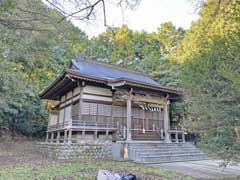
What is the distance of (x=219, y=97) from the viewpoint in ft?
16.5

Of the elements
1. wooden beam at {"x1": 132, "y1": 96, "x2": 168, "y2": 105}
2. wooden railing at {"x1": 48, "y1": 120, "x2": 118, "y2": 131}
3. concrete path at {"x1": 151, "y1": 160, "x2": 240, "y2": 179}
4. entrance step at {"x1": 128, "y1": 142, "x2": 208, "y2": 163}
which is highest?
wooden beam at {"x1": 132, "y1": 96, "x2": 168, "y2": 105}

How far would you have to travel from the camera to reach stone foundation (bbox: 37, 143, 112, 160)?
927 centimetres

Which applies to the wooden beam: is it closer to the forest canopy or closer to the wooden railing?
the wooden railing

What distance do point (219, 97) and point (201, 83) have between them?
0.61 metres

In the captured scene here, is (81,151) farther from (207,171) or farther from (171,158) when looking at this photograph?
(207,171)

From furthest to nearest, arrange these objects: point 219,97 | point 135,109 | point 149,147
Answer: point 135,109
point 149,147
point 219,97

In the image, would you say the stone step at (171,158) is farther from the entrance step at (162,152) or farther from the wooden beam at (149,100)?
the wooden beam at (149,100)

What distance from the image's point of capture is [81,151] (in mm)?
9570

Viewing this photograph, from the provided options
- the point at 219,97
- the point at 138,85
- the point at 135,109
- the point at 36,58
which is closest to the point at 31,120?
the point at 135,109

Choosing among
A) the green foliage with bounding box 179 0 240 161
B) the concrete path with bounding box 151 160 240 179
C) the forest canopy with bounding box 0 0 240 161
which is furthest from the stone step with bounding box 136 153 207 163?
the green foliage with bounding box 179 0 240 161

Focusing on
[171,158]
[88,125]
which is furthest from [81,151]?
[171,158]

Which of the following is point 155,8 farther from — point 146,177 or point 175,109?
point 175,109

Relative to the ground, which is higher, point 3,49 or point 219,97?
point 3,49

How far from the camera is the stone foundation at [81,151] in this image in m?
9.27
